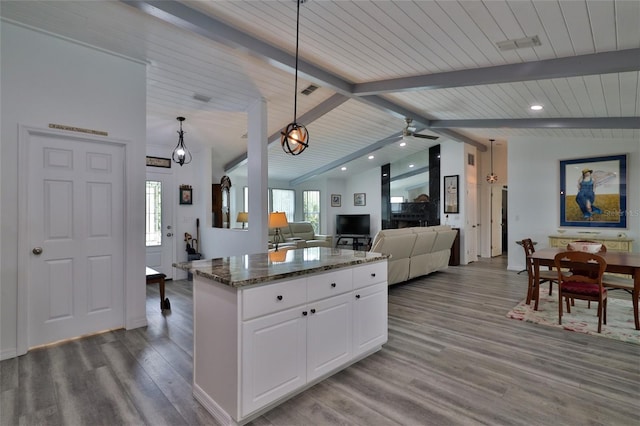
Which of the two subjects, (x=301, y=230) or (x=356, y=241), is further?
(x=356, y=241)

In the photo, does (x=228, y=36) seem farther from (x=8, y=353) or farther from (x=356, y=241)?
(x=356, y=241)

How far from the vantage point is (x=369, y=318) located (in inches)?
113

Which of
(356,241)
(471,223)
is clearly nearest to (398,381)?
(471,223)

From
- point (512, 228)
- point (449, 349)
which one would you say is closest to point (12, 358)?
point (449, 349)

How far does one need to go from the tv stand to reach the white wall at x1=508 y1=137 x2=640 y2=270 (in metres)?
4.45

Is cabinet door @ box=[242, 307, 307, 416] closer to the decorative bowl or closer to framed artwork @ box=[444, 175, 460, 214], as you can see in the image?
the decorative bowl

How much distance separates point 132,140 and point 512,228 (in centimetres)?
763

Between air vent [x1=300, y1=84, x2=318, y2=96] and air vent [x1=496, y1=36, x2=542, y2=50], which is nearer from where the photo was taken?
air vent [x1=496, y1=36, x2=542, y2=50]

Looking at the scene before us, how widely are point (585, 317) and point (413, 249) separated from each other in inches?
95.6

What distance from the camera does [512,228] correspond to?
294 inches

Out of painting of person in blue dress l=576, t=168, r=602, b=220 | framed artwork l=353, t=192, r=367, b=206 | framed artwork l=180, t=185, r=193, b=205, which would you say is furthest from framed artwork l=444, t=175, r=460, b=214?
framed artwork l=180, t=185, r=193, b=205

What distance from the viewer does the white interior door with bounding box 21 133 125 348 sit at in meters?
3.15

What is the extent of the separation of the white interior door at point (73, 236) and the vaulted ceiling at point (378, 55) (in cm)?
119

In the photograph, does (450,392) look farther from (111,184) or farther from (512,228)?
(512,228)
